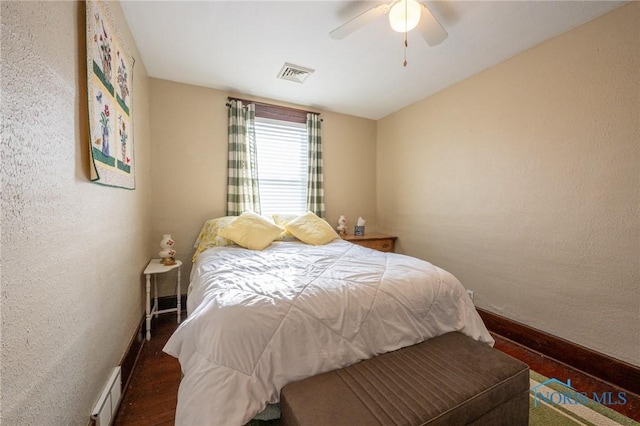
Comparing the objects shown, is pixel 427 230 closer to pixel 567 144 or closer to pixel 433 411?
pixel 567 144

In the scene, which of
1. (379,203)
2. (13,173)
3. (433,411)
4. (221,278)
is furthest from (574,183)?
(13,173)

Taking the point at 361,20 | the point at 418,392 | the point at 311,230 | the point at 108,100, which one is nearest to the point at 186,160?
the point at 108,100

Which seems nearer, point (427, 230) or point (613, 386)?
point (613, 386)

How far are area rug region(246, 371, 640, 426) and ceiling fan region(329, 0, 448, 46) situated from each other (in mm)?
2282

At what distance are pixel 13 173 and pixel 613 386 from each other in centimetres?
313

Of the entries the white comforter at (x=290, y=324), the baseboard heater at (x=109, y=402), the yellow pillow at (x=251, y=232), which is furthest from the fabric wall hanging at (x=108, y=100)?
the baseboard heater at (x=109, y=402)

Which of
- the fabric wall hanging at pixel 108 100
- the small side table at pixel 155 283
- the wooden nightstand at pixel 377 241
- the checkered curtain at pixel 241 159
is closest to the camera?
the fabric wall hanging at pixel 108 100

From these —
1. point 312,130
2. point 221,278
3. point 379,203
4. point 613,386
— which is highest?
point 312,130

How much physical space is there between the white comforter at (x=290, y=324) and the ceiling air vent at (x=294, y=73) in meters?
1.90

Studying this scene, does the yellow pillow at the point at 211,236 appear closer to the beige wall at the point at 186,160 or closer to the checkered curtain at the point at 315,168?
the beige wall at the point at 186,160

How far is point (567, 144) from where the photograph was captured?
1846 millimetres

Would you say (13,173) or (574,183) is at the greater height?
(574,183)

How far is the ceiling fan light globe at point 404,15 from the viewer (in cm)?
148

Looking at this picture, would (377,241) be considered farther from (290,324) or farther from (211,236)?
(290,324)
